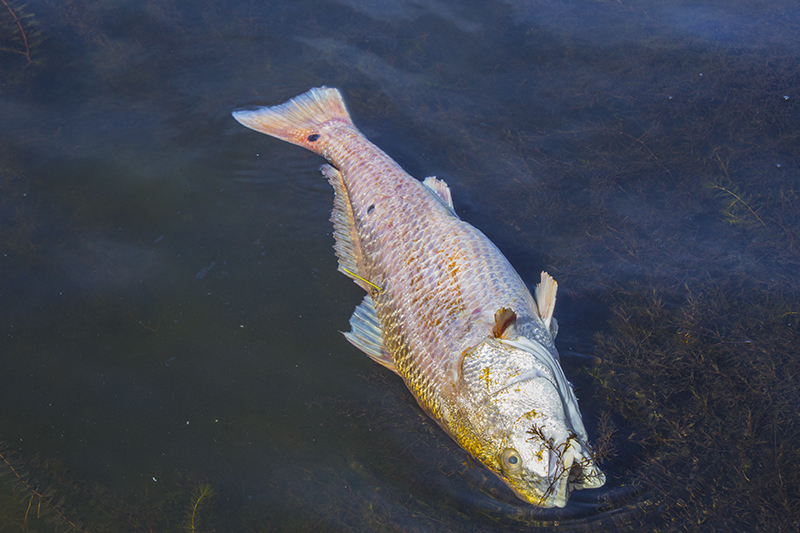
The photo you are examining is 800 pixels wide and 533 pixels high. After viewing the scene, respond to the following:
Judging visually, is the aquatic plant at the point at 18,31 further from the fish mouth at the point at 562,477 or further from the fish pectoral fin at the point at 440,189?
the fish mouth at the point at 562,477

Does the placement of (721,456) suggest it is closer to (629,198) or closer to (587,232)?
(587,232)

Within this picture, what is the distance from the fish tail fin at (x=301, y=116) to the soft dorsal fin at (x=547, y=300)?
2.38 meters

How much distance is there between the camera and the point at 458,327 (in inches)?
120

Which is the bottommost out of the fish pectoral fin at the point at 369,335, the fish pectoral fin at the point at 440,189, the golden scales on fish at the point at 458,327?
the fish pectoral fin at the point at 369,335

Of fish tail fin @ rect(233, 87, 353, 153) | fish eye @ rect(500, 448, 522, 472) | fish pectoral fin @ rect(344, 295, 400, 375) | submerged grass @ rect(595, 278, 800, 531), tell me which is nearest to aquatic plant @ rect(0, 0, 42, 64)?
fish tail fin @ rect(233, 87, 353, 153)

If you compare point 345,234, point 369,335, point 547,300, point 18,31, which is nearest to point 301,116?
point 345,234

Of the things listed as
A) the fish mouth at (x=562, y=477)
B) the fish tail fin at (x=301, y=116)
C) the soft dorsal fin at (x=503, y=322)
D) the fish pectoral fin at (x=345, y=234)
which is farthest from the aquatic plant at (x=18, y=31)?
the fish mouth at (x=562, y=477)

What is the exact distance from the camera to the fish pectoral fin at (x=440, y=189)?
13.0ft

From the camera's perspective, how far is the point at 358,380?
11.1ft

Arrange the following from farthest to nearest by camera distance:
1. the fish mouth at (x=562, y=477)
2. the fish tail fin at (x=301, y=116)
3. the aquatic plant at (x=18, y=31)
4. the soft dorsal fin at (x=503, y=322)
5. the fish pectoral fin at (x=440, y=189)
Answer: the aquatic plant at (x=18, y=31) < the fish tail fin at (x=301, y=116) < the fish pectoral fin at (x=440, y=189) < the soft dorsal fin at (x=503, y=322) < the fish mouth at (x=562, y=477)

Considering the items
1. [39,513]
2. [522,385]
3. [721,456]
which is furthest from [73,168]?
[721,456]

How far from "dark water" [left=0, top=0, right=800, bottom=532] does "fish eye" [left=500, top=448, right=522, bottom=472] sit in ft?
0.99

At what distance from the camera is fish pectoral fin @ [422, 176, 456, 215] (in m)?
→ 3.96

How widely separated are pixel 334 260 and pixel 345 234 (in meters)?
0.28
